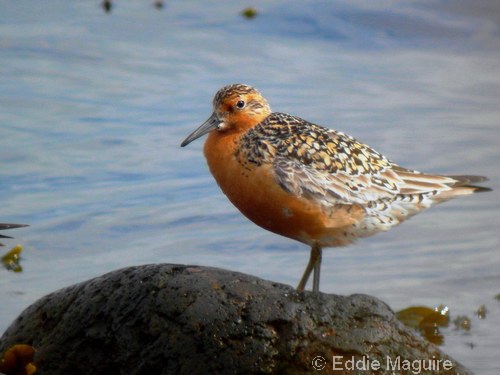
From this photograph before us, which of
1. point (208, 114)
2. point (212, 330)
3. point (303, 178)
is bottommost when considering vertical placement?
point (212, 330)

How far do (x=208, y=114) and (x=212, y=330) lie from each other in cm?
673

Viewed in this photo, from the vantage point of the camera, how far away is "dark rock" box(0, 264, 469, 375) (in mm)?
5695

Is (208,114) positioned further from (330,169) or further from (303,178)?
(303,178)

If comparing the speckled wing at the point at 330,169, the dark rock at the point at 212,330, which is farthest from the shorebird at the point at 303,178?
the dark rock at the point at 212,330

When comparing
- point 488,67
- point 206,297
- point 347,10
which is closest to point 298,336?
point 206,297

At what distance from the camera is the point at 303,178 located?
7.04 m

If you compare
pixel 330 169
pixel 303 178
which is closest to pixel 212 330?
pixel 303 178

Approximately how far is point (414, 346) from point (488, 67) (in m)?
8.60

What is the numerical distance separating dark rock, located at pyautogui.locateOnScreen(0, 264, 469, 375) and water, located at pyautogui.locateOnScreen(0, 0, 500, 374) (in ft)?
5.96

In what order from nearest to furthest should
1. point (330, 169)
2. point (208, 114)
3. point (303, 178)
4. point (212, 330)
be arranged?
point (212, 330) → point (303, 178) → point (330, 169) → point (208, 114)

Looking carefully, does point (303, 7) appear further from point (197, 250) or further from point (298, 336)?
point (298, 336)

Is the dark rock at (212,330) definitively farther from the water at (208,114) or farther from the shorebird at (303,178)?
the water at (208,114)

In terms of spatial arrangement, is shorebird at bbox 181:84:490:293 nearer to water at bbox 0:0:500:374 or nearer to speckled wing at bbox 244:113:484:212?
speckled wing at bbox 244:113:484:212

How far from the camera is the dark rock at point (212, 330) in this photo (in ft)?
18.7
